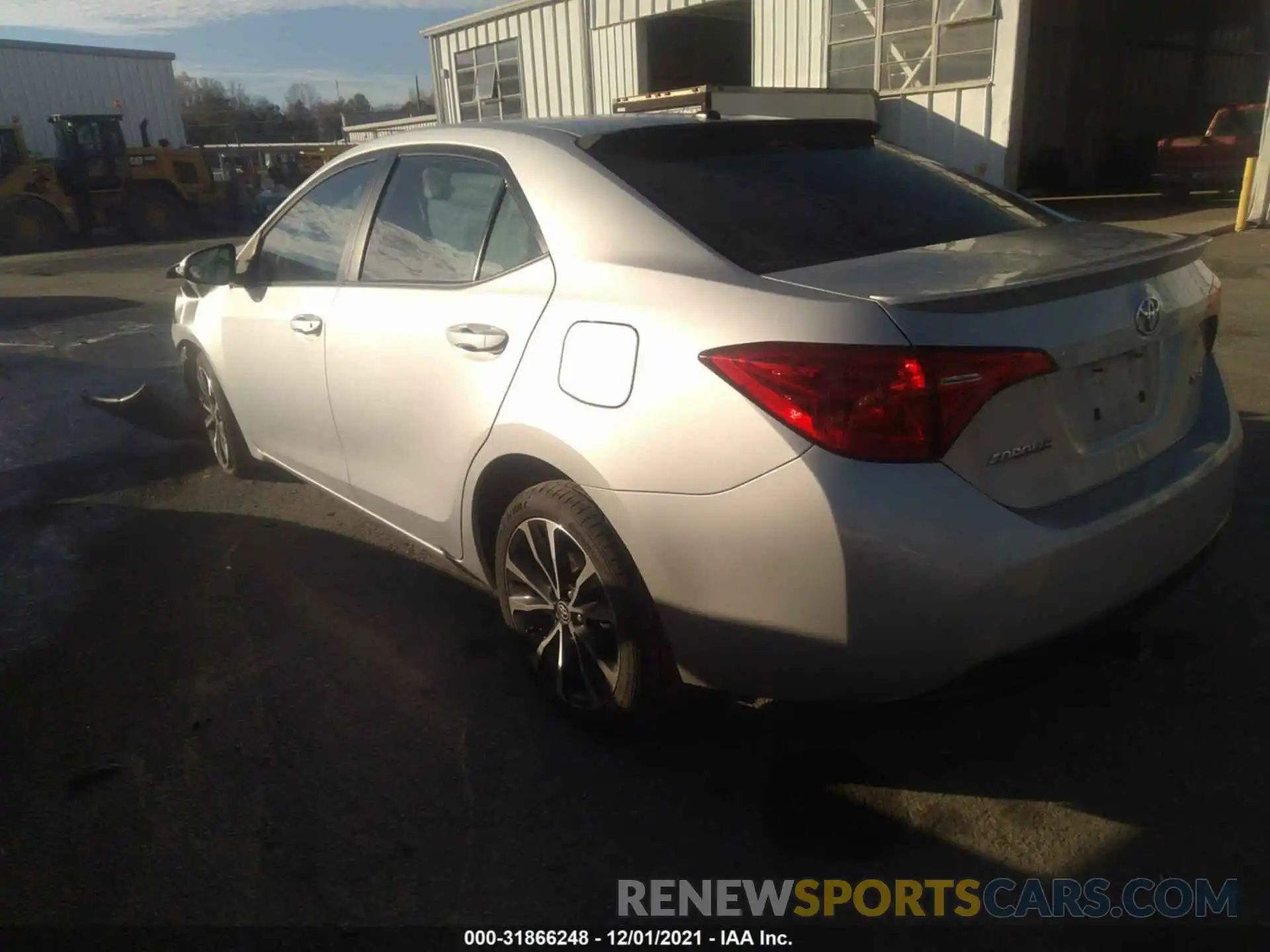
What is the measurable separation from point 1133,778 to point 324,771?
6.78 feet

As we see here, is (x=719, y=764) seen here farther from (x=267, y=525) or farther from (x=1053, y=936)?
(x=267, y=525)

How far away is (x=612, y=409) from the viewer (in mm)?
2176

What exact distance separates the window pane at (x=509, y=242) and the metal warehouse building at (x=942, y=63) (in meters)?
11.5

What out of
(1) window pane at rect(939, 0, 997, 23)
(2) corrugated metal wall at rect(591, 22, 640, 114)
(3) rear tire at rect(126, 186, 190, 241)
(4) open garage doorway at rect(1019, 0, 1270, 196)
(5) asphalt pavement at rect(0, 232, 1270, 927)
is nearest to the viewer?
(5) asphalt pavement at rect(0, 232, 1270, 927)

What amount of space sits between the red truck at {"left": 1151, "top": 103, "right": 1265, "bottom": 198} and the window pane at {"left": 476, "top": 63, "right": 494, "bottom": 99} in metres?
13.5

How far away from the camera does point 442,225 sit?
2973 mm

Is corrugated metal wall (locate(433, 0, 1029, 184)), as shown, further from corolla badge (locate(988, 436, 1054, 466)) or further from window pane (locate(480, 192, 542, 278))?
corolla badge (locate(988, 436, 1054, 466))

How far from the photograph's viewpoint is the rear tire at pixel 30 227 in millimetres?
19672

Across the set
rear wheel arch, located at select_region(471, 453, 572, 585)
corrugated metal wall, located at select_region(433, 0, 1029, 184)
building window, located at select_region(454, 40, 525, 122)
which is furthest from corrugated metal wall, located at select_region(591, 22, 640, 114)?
rear wheel arch, located at select_region(471, 453, 572, 585)

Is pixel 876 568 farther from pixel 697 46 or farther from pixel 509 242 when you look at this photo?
pixel 697 46

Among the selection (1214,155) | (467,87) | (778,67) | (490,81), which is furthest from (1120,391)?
(467,87)

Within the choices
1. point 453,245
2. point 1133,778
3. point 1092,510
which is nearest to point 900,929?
point 1133,778

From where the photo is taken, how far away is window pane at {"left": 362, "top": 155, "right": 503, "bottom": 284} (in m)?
2.82

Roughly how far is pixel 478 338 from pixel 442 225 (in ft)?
1.94
